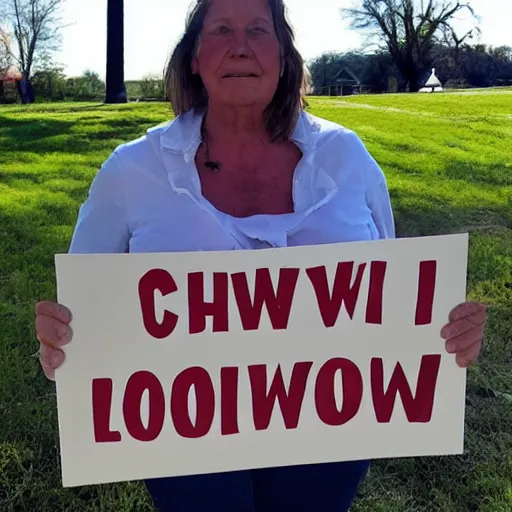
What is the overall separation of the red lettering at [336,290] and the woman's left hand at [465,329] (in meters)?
0.19

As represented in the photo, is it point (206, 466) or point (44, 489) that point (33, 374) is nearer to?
point (44, 489)

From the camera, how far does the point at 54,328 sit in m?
1.27

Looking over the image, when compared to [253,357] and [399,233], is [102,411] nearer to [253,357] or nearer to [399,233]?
[253,357]

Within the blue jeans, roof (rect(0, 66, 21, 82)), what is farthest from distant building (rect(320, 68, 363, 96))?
the blue jeans

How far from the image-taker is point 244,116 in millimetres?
1456

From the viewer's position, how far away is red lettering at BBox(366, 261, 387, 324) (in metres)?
1.32

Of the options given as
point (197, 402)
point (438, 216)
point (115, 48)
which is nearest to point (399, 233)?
point (438, 216)

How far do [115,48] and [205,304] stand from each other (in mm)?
10045

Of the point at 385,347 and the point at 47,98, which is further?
the point at 47,98

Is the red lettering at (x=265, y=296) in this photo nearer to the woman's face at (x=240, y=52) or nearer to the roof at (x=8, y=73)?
the woman's face at (x=240, y=52)

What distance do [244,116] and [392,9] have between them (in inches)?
1393

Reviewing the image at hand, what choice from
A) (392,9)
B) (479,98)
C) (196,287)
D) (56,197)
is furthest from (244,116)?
(392,9)

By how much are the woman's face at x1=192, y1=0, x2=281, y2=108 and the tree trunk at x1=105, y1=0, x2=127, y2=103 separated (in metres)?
9.29

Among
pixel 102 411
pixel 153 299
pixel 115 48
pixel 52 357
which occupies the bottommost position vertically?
pixel 102 411
